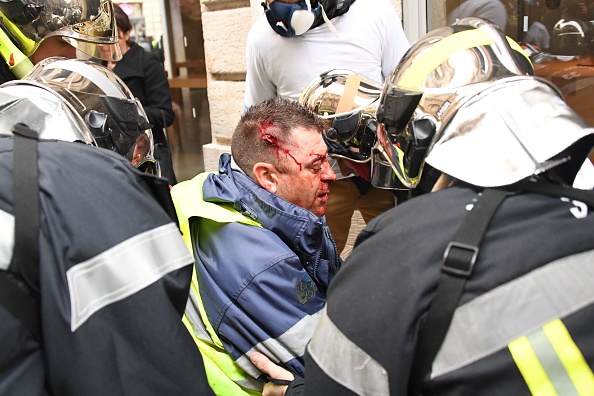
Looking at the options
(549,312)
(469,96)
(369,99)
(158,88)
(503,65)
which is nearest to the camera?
(549,312)

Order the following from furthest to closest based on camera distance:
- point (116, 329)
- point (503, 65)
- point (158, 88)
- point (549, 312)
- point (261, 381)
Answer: point (158, 88) → point (261, 381) → point (503, 65) → point (116, 329) → point (549, 312)

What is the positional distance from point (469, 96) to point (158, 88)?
284 cm

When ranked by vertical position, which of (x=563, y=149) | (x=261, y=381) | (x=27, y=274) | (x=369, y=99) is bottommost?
(x=261, y=381)

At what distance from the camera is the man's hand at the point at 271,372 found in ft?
5.26

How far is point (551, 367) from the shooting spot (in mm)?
948

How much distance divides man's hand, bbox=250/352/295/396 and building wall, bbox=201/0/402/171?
116 inches

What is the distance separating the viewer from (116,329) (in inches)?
42.6

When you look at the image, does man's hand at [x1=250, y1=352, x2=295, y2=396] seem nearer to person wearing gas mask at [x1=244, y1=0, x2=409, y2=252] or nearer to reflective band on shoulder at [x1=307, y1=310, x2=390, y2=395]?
reflective band on shoulder at [x1=307, y1=310, x2=390, y2=395]

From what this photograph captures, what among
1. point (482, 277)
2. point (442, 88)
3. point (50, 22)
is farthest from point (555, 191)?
point (50, 22)

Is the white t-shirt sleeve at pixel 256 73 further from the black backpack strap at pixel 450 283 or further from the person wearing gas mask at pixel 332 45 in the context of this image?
the black backpack strap at pixel 450 283

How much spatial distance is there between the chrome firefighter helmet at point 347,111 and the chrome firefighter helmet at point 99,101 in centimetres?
75

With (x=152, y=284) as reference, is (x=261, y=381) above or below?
below

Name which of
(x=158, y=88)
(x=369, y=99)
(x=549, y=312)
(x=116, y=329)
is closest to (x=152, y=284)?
(x=116, y=329)

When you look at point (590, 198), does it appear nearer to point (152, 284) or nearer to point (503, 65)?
point (503, 65)
